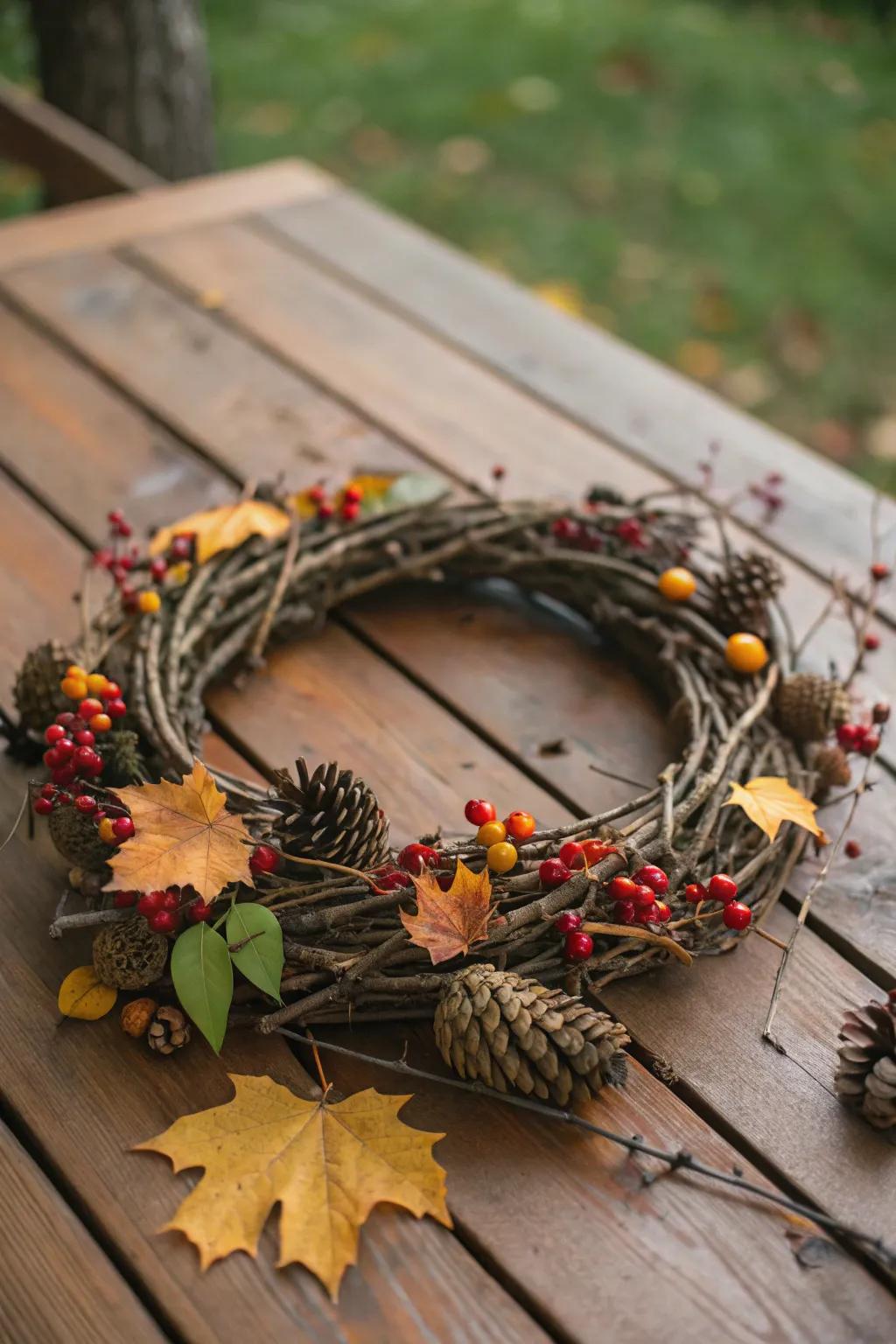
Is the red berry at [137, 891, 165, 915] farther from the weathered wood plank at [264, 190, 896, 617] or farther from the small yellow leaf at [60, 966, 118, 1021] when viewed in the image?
the weathered wood plank at [264, 190, 896, 617]

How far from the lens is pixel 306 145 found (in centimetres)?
349

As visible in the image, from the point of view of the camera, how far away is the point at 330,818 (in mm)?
979

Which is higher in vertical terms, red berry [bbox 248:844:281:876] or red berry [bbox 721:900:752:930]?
red berry [bbox 721:900:752:930]

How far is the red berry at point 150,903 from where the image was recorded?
94 cm

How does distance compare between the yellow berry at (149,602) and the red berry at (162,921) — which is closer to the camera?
the red berry at (162,921)

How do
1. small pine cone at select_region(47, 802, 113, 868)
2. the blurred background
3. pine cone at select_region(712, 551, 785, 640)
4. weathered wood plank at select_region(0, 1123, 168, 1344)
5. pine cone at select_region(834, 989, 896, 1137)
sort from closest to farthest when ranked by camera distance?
weathered wood plank at select_region(0, 1123, 168, 1344)
pine cone at select_region(834, 989, 896, 1137)
small pine cone at select_region(47, 802, 113, 868)
pine cone at select_region(712, 551, 785, 640)
the blurred background

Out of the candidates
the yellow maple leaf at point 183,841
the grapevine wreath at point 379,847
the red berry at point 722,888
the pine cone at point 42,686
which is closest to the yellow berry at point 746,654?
the grapevine wreath at point 379,847

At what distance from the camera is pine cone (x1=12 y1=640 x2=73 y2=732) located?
116cm

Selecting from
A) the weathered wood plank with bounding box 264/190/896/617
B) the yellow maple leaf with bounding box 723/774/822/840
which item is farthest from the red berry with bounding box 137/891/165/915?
the weathered wood plank with bounding box 264/190/896/617

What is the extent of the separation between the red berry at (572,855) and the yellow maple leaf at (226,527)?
521mm

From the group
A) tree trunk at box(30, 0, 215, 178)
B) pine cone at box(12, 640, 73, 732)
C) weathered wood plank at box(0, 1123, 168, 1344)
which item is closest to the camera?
weathered wood plank at box(0, 1123, 168, 1344)

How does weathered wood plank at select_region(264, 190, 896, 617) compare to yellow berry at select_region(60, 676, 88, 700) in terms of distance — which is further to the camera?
weathered wood plank at select_region(264, 190, 896, 617)

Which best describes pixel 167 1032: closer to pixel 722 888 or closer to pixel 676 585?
pixel 722 888

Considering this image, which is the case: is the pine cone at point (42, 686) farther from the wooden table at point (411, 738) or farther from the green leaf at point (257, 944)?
the green leaf at point (257, 944)
